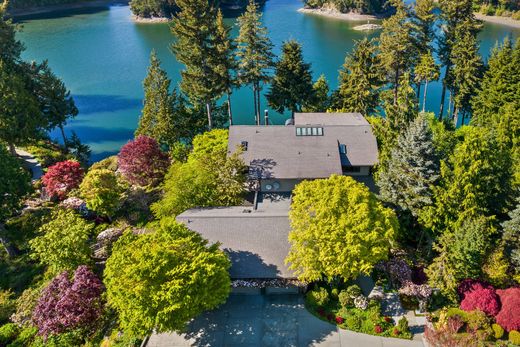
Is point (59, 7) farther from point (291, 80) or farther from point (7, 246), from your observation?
point (7, 246)

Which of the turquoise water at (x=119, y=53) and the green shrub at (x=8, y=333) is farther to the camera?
the turquoise water at (x=119, y=53)

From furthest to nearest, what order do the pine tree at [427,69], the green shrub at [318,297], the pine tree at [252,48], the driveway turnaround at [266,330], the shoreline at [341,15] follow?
the shoreline at [341,15], the pine tree at [427,69], the pine tree at [252,48], the green shrub at [318,297], the driveway turnaround at [266,330]

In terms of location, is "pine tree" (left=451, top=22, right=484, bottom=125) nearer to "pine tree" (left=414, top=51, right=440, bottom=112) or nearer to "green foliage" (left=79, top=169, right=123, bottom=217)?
"pine tree" (left=414, top=51, right=440, bottom=112)

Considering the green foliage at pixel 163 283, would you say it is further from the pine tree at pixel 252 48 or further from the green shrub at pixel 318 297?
the pine tree at pixel 252 48

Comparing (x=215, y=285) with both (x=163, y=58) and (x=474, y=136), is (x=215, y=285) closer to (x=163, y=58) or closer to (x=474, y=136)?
(x=474, y=136)

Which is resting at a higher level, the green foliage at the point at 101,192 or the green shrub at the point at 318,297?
the green foliage at the point at 101,192

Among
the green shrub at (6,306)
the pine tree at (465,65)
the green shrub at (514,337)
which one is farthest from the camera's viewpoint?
the pine tree at (465,65)

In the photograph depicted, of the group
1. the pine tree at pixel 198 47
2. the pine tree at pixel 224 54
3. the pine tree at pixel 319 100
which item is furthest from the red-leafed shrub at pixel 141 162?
the pine tree at pixel 319 100
